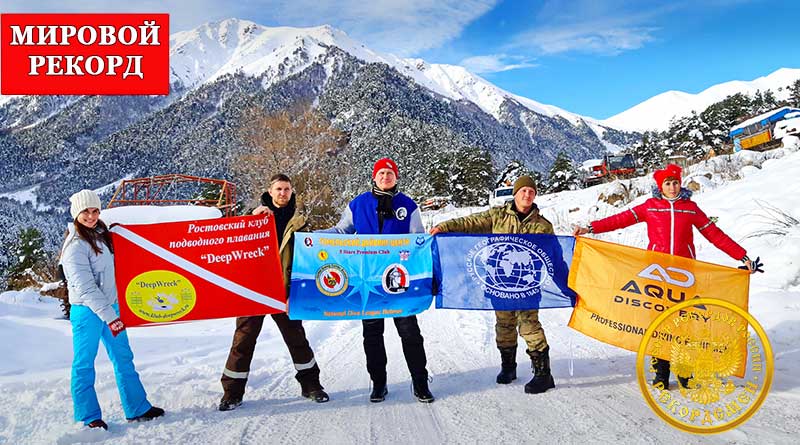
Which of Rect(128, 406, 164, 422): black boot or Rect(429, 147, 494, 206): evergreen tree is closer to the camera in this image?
Rect(128, 406, 164, 422): black boot

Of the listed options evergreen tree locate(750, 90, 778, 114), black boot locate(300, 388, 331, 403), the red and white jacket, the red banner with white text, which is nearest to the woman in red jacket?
the red and white jacket

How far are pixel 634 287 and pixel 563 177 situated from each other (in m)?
42.1

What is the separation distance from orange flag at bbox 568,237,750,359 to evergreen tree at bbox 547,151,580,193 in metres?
39.6

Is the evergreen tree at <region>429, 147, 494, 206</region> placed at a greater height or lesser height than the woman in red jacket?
greater

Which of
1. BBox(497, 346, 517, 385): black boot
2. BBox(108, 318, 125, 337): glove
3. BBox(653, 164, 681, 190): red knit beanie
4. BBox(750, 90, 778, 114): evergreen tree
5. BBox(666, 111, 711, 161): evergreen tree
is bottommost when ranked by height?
BBox(497, 346, 517, 385): black boot

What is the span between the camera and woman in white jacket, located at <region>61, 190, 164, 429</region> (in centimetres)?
396

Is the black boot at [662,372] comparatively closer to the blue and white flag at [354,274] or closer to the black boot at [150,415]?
the blue and white flag at [354,274]

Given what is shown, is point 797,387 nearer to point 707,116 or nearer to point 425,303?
point 425,303

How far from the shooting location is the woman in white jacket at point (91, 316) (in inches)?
156

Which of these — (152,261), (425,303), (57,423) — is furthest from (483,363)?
(57,423)

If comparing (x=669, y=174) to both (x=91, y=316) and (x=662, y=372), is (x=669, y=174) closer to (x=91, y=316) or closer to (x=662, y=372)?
(x=662, y=372)

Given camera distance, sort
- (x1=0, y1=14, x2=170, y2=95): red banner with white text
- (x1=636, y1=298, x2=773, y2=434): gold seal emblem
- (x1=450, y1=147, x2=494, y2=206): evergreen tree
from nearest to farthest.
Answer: (x1=636, y1=298, x2=773, y2=434): gold seal emblem < (x1=0, y1=14, x2=170, y2=95): red banner with white text < (x1=450, y1=147, x2=494, y2=206): evergreen tree

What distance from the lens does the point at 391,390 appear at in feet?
16.0

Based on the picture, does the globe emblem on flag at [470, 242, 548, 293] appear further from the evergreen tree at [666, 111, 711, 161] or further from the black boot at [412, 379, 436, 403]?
the evergreen tree at [666, 111, 711, 161]
